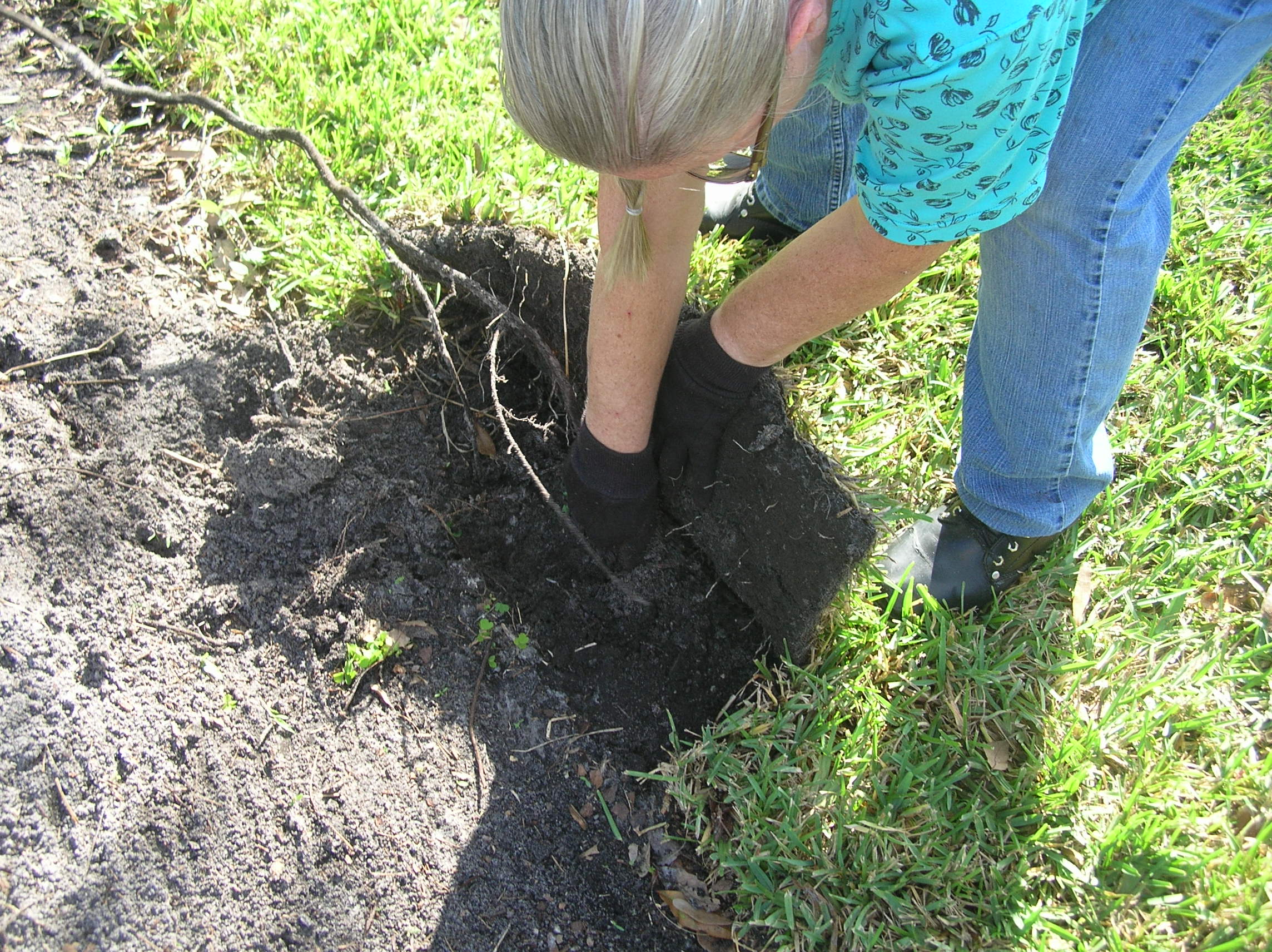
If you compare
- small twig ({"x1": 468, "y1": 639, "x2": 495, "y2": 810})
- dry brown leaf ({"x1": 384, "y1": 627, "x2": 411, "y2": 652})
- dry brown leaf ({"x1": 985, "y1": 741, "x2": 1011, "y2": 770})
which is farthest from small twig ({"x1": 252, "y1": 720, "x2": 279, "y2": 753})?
dry brown leaf ({"x1": 985, "y1": 741, "x2": 1011, "y2": 770})

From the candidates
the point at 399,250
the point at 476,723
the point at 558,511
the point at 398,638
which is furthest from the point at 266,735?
the point at 399,250

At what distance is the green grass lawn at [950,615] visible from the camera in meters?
1.60

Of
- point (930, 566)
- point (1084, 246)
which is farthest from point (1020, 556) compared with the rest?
point (1084, 246)

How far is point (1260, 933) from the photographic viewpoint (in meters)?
1.47

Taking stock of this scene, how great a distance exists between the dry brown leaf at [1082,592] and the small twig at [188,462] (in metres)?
2.01

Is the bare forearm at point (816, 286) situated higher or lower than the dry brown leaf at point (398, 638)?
higher

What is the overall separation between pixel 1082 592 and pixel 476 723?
1407mm

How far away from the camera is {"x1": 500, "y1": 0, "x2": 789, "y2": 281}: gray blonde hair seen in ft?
2.96

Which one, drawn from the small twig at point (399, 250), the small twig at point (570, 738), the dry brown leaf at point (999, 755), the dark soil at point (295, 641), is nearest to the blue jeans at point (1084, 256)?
the dry brown leaf at point (999, 755)

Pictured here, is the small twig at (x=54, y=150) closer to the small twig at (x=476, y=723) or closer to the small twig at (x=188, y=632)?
the small twig at (x=188, y=632)

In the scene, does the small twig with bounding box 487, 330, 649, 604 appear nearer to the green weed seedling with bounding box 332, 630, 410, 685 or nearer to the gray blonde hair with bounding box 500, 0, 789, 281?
the green weed seedling with bounding box 332, 630, 410, 685

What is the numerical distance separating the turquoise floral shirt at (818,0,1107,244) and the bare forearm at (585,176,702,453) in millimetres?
380

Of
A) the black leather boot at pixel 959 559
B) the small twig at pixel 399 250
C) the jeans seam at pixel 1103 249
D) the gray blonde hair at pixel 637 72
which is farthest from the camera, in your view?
the small twig at pixel 399 250

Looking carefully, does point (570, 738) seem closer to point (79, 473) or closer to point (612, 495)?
point (612, 495)
